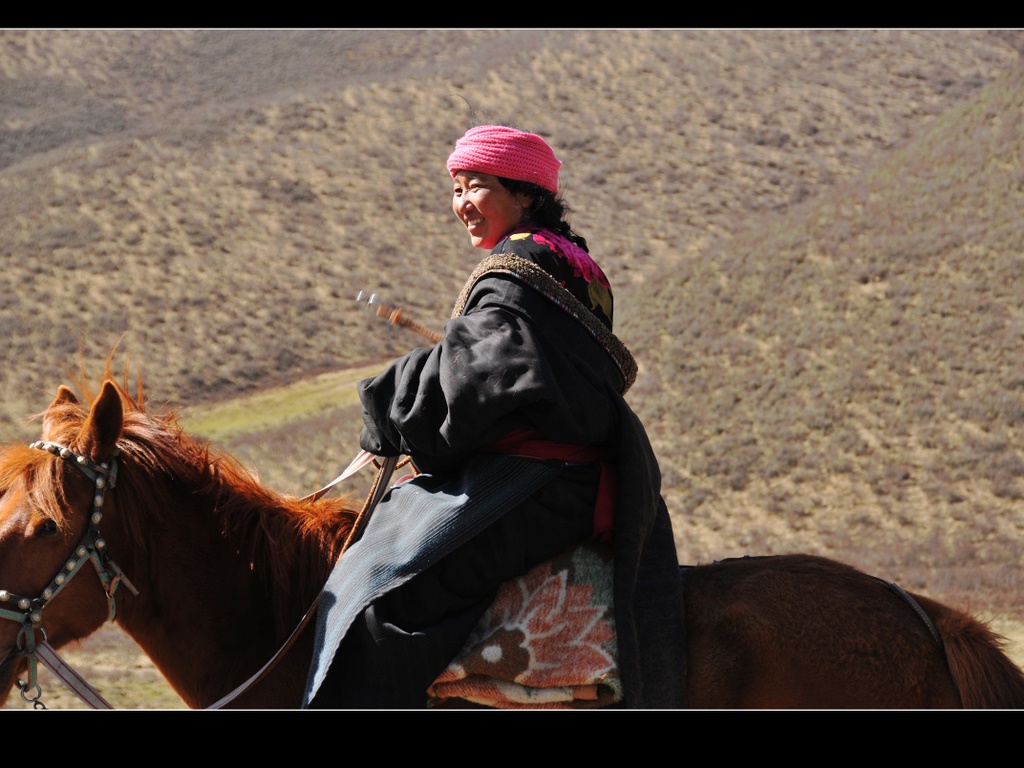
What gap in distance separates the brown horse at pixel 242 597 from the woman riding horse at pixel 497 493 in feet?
0.64

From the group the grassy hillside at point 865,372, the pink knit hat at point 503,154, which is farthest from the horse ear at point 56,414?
the grassy hillside at point 865,372

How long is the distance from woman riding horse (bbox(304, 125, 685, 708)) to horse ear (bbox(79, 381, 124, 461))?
2.31 feet

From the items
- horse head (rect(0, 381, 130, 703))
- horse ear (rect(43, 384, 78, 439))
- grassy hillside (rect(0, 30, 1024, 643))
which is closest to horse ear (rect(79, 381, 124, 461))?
horse head (rect(0, 381, 130, 703))

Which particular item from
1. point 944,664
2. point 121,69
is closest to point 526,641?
point 944,664

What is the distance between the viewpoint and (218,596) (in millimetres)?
2904

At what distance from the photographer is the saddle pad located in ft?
8.92

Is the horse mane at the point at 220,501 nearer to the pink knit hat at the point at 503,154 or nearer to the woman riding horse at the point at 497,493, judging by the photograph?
the woman riding horse at the point at 497,493

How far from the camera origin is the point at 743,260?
2094 centimetres

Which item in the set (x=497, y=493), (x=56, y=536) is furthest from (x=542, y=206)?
(x=56, y=536)

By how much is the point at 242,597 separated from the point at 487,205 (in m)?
1.45

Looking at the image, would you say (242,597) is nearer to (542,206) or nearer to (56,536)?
(56,536)

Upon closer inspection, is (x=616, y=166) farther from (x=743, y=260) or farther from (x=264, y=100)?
(x=264, y=100)

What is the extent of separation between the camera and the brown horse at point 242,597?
8.78 feet

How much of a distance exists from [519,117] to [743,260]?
456 inches
